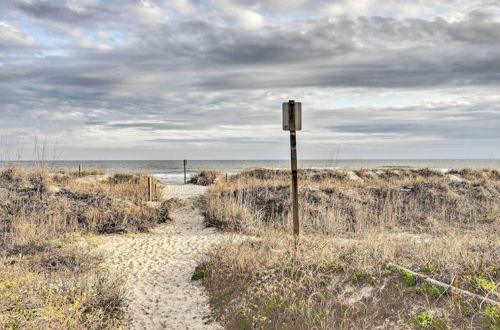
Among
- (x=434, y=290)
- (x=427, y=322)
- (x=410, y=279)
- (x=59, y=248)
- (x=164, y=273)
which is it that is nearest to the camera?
(x=427, y=322)

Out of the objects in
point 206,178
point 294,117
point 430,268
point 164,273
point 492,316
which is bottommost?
point 164,273

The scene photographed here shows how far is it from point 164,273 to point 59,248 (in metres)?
2.47

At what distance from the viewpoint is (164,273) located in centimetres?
818

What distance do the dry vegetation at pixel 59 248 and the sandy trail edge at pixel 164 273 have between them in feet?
1.40

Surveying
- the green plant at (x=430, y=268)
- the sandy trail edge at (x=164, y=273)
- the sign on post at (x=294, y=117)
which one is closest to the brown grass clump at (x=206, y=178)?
the sandy trail edge at (x=164, y=273)

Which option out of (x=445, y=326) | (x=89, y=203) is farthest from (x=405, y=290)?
(x=89, y=203)

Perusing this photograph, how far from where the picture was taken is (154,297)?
7.00m

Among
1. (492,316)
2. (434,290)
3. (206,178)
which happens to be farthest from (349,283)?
(206,178)

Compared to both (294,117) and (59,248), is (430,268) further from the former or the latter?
(59,248)

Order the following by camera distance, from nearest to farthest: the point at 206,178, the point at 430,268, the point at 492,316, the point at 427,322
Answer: the point at 492,316 < the point at 427,322 < the point at 430,268 < the point at 206,178

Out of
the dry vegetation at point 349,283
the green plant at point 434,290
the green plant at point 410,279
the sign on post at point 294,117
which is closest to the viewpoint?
the dry vegetation at point 349,283

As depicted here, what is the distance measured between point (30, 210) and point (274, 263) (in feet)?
28.8

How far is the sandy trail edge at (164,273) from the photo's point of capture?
20.5 feet

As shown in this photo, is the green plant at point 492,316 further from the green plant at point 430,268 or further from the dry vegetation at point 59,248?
the dry vegetation at point 59,248
